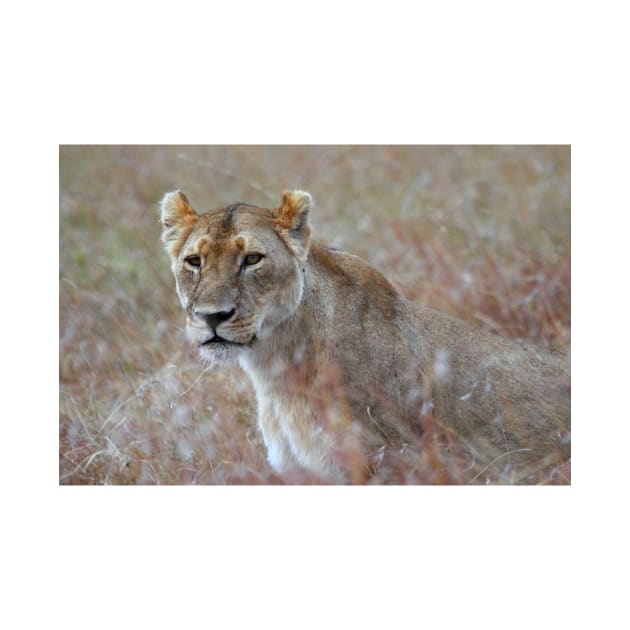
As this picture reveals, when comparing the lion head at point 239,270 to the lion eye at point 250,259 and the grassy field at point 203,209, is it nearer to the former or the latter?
the lion eye at point 250,259

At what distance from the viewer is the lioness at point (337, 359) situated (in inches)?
169

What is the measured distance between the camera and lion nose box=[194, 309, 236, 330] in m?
4.05

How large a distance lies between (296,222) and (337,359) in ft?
2.39

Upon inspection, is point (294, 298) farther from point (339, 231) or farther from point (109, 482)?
point (339, 231)

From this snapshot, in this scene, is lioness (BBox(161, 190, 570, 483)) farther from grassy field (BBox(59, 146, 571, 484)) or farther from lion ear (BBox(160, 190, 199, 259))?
grassy field (BBox(59, 146, 571, 484))

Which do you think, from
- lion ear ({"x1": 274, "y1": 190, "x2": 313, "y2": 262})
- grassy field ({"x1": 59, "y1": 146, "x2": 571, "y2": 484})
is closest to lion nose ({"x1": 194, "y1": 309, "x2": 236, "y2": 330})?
lion ear ({"x1": 274, "y1": 190, "x2": 313, "y2": 262})

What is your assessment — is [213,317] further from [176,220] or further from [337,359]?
[176,220]

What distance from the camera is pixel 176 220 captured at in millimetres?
4754

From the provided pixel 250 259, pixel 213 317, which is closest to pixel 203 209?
pixel 250 259

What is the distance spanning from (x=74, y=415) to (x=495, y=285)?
3.44 metres

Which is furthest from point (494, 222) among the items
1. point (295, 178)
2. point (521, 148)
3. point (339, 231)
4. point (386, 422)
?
point (386, 422)

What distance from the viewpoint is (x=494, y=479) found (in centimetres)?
461

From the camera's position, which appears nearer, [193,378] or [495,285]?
[193,378]

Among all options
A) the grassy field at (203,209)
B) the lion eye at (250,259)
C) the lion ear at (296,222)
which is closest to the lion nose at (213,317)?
the lion eye at (250,259)
